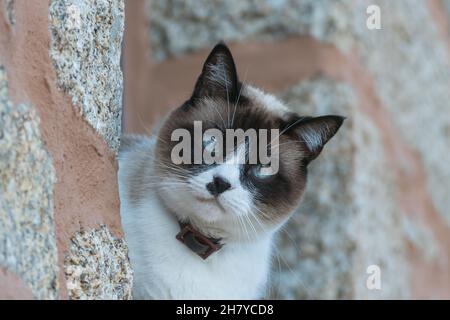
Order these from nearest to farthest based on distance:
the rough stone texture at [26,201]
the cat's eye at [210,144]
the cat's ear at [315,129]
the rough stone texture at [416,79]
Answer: the rough stone texture at [26,201] → the cat's eye at [210,144] → the cat's ear at [315,129] → the rough stone texture at [416,79]

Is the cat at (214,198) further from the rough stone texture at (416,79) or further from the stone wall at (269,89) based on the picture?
the rough stone texture at (416,79)

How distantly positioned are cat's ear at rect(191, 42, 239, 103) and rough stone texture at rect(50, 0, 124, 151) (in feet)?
1.82

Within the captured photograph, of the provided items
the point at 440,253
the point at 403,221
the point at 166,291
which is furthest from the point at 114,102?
the point at 440,253

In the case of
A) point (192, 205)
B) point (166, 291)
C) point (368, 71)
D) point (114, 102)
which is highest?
point (368, 71)

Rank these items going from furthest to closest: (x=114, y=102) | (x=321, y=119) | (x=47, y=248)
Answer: (x=321, y=119)
(x=114, y=102)
(x=47, y=248)

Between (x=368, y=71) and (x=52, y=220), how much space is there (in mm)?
2374

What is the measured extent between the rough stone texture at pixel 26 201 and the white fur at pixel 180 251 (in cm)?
84

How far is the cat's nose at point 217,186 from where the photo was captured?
2.22m

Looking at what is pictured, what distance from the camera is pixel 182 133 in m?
2.46

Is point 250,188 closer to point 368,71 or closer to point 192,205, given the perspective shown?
point 192,205

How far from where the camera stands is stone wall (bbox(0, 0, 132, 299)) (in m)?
1.33

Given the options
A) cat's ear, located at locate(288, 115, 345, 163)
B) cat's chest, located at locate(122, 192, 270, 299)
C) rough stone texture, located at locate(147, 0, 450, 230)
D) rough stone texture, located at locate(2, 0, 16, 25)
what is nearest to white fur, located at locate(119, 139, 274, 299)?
cat's chest, located at locate(122, 192, 270, 299)

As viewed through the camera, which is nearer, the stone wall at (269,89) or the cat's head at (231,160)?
the stone wall at (269,89)

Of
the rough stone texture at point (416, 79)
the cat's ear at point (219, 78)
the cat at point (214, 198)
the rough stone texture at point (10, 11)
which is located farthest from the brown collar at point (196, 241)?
the rough stone texture at point (416, 79)
